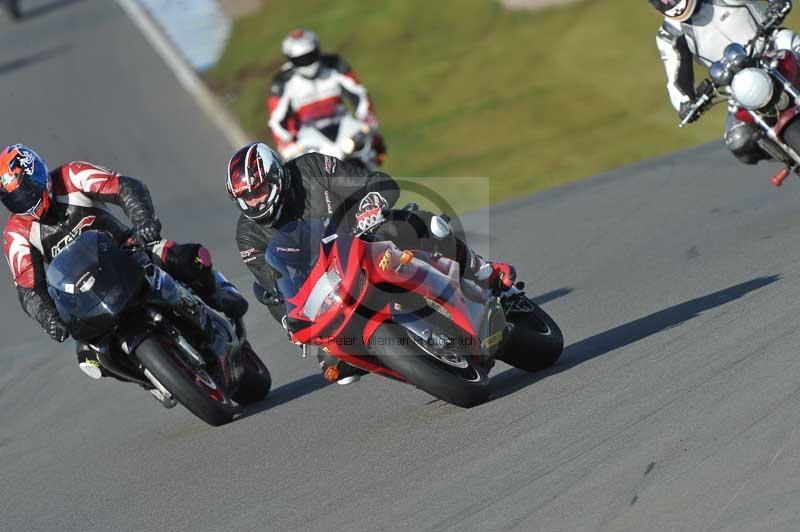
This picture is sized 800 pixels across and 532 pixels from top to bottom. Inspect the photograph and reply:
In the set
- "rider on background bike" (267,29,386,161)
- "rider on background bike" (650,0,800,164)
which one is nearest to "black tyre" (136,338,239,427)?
"rider on background bike" (650,0,800,164)

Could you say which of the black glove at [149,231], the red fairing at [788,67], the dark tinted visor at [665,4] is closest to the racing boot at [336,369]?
the black glove at [149,231]

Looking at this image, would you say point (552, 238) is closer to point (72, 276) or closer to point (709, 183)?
point (709, 183)

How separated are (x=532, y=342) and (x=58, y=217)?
319 cm

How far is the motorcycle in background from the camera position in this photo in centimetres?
802

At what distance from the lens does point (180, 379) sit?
7.45 meters

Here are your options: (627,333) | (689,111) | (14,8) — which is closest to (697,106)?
(689,111)

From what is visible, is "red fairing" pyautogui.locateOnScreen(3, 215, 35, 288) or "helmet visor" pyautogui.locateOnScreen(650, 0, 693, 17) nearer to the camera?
"red fairing" pyautogui.locateOnScreen(3, 215, 35, 288)

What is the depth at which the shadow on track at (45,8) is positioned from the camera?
34.0 m

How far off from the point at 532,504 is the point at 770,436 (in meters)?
0.98

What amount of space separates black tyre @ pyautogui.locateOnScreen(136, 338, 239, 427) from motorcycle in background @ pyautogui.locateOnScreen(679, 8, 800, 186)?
368 centimetres

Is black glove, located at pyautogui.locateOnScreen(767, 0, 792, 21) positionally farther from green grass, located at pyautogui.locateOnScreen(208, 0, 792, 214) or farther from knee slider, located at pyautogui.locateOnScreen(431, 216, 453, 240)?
green grass, located at pyautogui.locateOnScreen(208, 0, 792, 214)

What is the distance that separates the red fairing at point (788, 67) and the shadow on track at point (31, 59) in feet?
73.4

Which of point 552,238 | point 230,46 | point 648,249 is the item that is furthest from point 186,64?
point 648,249

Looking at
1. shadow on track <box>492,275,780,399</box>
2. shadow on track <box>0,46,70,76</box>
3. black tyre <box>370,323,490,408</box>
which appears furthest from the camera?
shadow on track <box>0,46,70,76</box>
